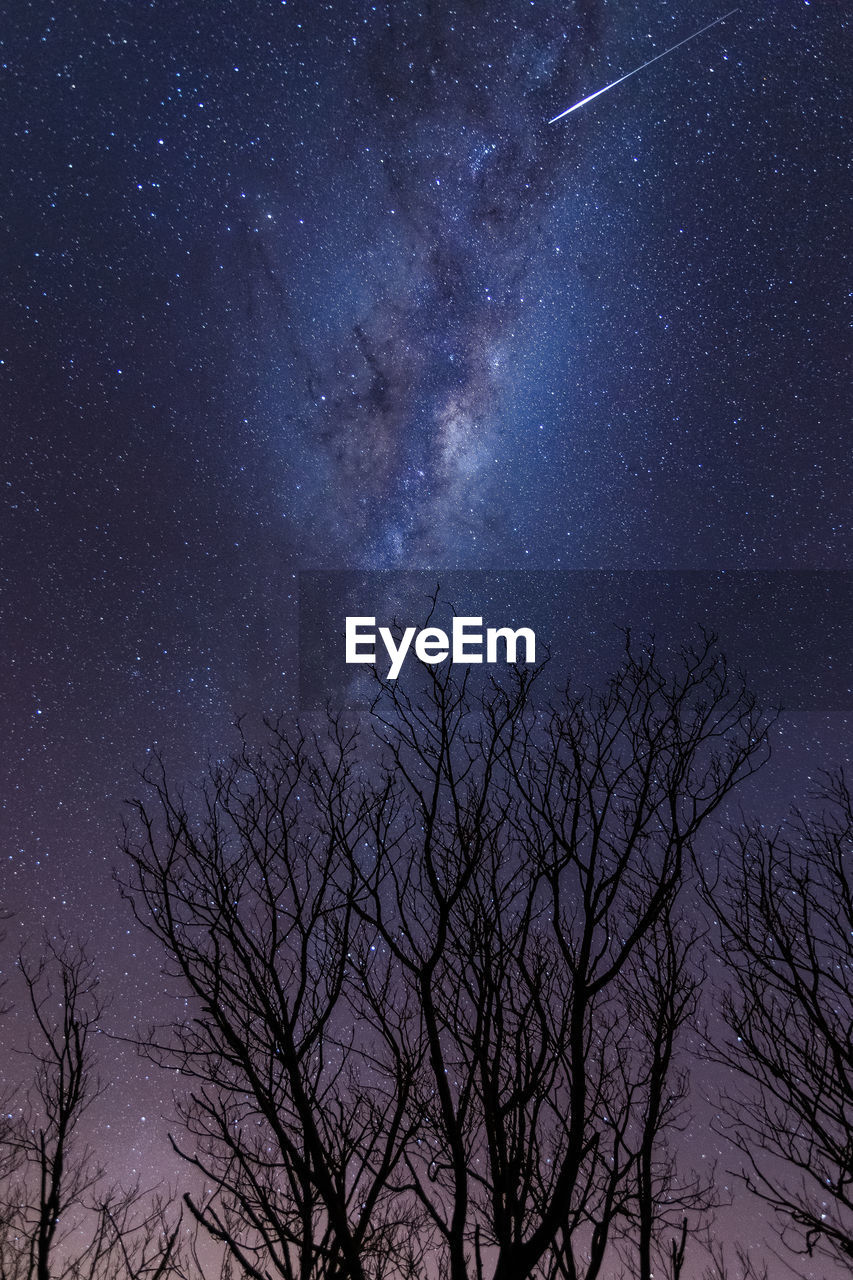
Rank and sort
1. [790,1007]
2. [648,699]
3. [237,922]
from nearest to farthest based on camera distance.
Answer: [237,922] → [648,699] → [790,1007]

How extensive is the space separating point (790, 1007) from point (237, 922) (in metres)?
4.53

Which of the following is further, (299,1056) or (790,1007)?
(790,1007)

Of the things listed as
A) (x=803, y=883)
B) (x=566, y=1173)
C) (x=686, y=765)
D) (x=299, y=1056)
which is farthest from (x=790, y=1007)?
(x=299, y=1056)

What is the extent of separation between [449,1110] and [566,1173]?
1.73ft

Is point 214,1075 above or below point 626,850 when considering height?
below

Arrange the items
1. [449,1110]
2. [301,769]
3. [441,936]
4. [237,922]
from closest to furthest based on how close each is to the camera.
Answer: [449,1110], [441,936], [237,922], [301,769]

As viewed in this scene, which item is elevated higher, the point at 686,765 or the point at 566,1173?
the point at 686,765

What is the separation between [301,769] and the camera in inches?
192

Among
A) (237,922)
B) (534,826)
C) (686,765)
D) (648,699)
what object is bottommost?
(237,922)

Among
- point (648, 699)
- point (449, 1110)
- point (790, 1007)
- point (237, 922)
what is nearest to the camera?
point (449, 1110)

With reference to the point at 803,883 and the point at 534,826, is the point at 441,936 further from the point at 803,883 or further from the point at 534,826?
the point at 803,883

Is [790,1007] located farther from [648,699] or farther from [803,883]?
[648,699]

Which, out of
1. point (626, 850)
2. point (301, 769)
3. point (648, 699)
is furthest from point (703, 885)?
point (301, 769)

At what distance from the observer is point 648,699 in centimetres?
438
